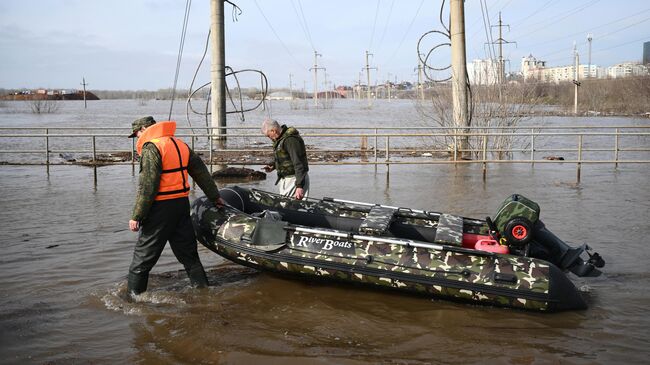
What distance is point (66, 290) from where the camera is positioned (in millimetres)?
6137

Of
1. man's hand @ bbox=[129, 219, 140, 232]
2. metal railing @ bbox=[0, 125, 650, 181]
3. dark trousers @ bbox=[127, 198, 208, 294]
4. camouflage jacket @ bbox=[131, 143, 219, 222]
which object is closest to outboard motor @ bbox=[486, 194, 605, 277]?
dark trousers @ bbox=[127, 198, 208, 294]

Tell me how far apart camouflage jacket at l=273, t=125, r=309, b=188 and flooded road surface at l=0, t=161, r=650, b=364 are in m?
1.34

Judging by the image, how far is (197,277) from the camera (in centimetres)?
614

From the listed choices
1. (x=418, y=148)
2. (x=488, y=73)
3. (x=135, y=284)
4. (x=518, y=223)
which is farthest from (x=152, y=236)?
(x=488, y=73)

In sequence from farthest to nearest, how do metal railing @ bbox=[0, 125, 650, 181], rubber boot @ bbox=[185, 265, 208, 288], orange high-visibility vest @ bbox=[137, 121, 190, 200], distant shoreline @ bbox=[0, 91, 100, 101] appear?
distant shoreline @ bbox=[0, 91, 100, 101] → metal railing @ bbox=[0, 125, 650, 181] → rubber boot @ bbox=[185, 265, 208, 288] → orange high-visibility vest @ bbox=[137, 121, 190, 200]

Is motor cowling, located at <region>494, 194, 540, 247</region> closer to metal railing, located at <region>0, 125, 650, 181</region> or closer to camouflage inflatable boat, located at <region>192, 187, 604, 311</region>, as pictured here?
camouflage inflatable boat, located at <region>192, 187, 604, 311</region>

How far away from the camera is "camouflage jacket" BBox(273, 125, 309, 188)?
24.6 feet

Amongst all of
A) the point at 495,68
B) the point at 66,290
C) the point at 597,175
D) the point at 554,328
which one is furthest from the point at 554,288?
the point at 495,68

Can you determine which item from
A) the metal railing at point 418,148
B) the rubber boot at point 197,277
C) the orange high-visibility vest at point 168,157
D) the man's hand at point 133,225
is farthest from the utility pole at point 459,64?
the man's hand at point 133,225

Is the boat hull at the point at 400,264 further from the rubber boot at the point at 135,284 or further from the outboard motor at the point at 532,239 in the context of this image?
the rubber boot at the point at 135,284

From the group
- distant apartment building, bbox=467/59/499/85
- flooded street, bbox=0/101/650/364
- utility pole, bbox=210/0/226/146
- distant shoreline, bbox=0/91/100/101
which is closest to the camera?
flooded street, bbox=0/101/650/364

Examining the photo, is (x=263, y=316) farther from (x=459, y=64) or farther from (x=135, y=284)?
(x=459, y=64)

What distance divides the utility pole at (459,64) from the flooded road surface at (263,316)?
8069 millimetres

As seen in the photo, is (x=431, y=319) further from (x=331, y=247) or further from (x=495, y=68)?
(x=495, y=68)
